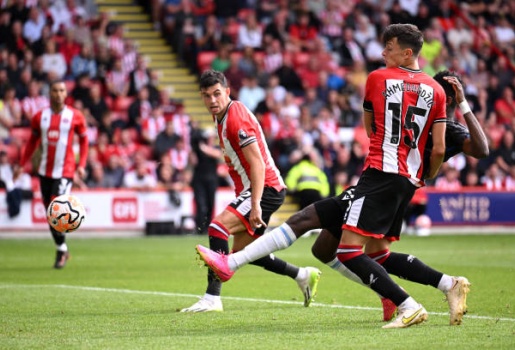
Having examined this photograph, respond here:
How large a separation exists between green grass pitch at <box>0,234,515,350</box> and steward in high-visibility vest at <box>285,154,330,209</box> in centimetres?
460

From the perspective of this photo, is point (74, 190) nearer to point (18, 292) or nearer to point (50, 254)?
point (50, 254)

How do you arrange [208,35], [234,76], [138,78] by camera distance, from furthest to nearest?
[208,35] < [234,76] < [138,78]

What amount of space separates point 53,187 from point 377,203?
785 centimetres

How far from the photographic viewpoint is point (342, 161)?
24.5 metres

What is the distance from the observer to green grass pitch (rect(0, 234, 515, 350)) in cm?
775

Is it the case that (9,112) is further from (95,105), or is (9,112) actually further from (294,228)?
(294,228)

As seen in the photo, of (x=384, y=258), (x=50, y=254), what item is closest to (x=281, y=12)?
(x=50, y=254)

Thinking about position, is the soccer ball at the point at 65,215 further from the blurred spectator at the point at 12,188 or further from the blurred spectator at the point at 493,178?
the blurred spectator at the point at 493,178

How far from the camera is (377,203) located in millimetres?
8188

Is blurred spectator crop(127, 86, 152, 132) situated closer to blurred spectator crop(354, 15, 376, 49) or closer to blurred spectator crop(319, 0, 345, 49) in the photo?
blurred spectator crop(319, 0, 345, 49)

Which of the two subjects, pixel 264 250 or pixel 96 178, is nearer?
pixel 264 250

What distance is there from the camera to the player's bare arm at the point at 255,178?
29.7 ft

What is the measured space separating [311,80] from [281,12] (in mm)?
2074

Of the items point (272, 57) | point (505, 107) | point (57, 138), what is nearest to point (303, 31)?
point (272, 57)
